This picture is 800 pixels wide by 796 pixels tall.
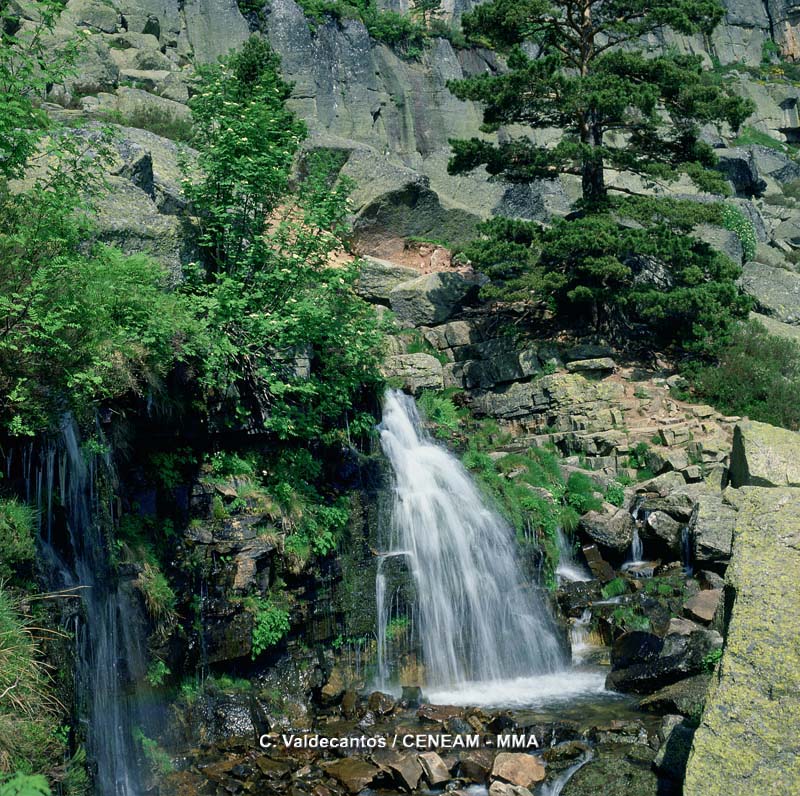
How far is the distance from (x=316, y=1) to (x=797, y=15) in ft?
143

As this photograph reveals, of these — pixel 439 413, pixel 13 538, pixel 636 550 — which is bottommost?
pixel 636 550

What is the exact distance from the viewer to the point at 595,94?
19.6m

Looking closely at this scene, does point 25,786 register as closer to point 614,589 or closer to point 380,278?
point 614,589

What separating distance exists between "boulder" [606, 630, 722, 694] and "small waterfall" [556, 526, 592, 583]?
101 inches

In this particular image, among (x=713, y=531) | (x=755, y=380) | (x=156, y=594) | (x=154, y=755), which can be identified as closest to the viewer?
(x=154, y=755)

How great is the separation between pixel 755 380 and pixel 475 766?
13843 millimetres

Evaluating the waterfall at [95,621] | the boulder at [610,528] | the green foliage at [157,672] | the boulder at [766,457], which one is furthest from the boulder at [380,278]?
the waterfall at [95,621]

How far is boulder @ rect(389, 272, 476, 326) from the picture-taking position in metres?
21.5

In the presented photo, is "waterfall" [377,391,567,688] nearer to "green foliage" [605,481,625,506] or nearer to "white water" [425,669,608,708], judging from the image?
"white water" [425,669,608,708]

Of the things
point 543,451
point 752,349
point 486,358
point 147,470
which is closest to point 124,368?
point 147,470

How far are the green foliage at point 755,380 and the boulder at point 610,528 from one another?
5741 millimetres

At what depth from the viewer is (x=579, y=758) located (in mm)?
8703

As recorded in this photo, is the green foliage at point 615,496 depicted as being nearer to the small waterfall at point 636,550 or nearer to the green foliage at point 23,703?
the small waterfall at point 636,550

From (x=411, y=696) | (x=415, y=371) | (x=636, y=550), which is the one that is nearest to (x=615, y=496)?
(x=636, y=550)
